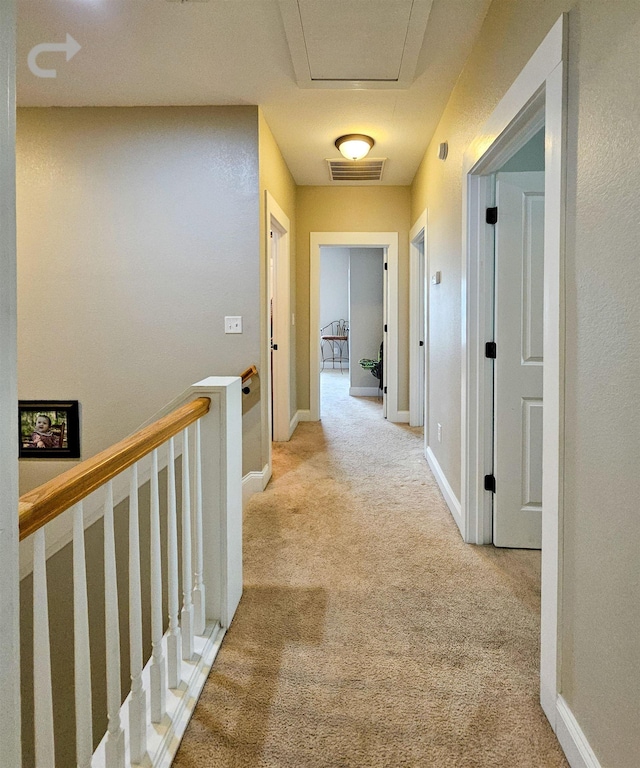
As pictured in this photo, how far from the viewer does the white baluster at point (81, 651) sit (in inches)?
40.1

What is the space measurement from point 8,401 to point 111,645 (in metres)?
0.73

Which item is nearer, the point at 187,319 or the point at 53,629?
the point at 53,629

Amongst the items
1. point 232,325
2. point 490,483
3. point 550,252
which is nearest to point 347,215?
point 232,325

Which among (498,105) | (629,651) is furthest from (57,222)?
(629,651)

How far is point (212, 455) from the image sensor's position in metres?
1.84

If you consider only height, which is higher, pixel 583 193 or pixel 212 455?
pixel 583 193

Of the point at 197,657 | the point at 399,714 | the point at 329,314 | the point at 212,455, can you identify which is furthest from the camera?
the point at 329,314

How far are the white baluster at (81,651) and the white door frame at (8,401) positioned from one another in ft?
1.00

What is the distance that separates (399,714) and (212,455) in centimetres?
100

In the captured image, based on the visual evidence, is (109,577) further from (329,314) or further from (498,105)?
(329,314)

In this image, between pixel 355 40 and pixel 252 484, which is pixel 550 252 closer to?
pixel 355 40

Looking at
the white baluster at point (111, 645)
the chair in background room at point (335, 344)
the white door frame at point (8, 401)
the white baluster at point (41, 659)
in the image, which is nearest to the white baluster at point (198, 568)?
the white baluster at point (111, 645)

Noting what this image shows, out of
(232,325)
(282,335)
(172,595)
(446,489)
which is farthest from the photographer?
(282,335)

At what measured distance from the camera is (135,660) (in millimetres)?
1278
